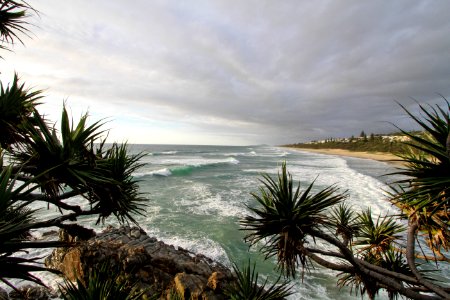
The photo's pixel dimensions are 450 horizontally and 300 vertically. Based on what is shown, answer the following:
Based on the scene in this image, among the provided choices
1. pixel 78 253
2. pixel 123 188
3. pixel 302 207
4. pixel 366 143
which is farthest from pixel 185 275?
pixel 366 143

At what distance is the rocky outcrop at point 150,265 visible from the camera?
5445 mm

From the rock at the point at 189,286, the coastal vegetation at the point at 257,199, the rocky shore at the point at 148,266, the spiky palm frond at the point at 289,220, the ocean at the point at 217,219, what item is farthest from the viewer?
the ocean at the point at 217,219

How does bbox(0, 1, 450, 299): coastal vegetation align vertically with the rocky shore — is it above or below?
above

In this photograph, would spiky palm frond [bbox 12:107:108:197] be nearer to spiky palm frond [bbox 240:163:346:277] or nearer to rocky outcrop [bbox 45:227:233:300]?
spiky palm frond [bbox 240:163:346:277]

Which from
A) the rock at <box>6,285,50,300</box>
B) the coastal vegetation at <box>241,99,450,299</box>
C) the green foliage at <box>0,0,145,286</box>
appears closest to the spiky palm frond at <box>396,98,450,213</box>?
the coastal vegetation at <box>241,99,450,299</box>

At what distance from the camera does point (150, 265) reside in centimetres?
637

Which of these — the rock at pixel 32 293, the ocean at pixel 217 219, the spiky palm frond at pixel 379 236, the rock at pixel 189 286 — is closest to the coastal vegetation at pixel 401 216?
the ocean at pixel 217 219

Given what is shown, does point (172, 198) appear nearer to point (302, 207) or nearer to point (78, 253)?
point (78, 253)

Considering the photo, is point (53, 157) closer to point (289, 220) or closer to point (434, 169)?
point (289, 220)

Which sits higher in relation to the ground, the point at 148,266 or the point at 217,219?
the point at 148,266

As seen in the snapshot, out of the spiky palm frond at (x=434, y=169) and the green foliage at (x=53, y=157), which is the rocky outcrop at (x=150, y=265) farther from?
the spiky palm frond at (x=434, y=169)

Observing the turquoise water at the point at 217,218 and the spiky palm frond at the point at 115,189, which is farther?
the turquoise water at the point at 217,218

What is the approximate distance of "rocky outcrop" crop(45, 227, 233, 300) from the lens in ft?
17.9

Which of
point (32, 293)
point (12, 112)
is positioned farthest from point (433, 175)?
point (32, 293)
